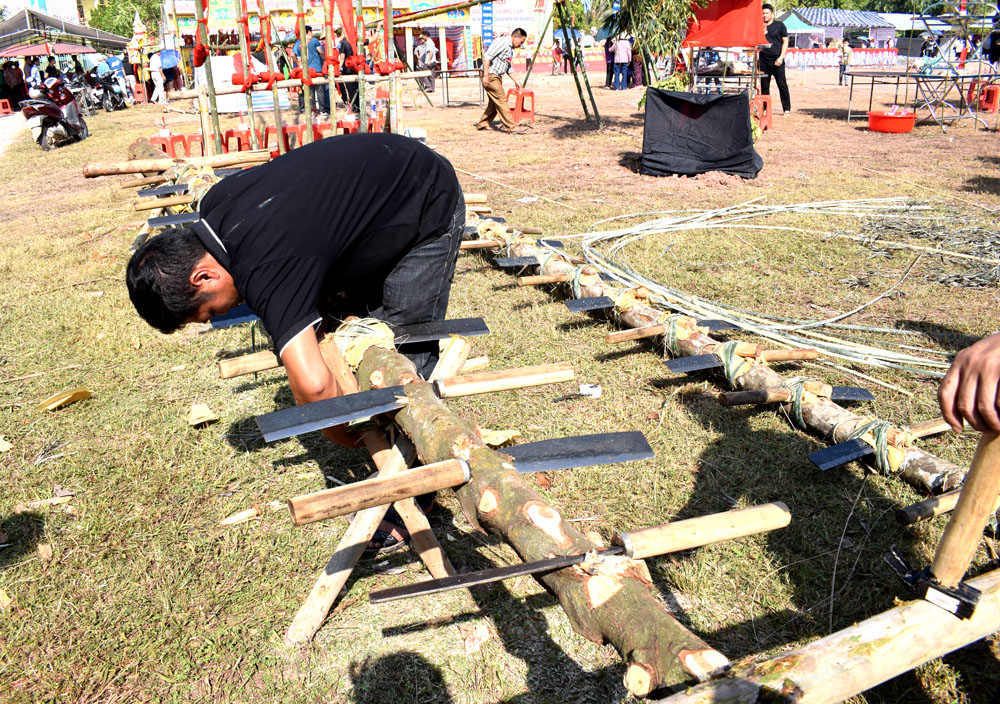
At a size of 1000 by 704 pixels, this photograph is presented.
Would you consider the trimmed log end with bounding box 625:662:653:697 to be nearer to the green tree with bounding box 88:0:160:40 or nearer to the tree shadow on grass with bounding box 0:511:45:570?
the tree shadow on grass with bounding box 0:511:45:570

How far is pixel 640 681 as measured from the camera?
4.99 feet

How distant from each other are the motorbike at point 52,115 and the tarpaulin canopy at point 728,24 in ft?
42.6

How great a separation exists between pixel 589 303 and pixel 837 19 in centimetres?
4862

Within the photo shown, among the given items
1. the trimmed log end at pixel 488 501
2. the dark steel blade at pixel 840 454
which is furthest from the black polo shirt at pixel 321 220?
the dark steel blade at pixel 840 454

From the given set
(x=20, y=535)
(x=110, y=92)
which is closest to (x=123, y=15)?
(x=110, y=92)

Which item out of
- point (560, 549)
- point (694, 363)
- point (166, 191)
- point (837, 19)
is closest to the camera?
point (560, 549)

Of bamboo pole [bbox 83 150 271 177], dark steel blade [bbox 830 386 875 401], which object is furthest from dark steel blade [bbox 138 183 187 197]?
dark steel blade [bbox 830 386 875 401]

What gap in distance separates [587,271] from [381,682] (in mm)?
3527

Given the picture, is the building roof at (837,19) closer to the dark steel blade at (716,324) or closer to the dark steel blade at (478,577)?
the dark steel blade at (716,324)

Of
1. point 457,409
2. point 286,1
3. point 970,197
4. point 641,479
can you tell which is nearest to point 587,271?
point 457,409

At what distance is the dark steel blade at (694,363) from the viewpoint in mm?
3977

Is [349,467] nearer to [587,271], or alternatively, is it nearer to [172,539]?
[172,539]

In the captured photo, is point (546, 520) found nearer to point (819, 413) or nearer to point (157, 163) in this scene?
point (819, 413)

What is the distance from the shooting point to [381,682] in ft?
8.14
